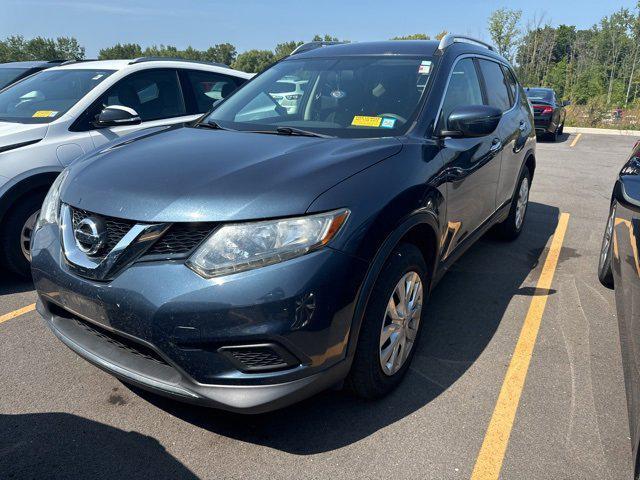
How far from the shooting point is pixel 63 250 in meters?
2.33

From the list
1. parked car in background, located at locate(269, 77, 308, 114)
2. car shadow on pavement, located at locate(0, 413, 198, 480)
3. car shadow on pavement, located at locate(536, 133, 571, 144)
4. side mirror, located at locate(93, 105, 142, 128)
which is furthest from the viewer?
car shadow on pavement, located at locate(536, 133, 571, 144)

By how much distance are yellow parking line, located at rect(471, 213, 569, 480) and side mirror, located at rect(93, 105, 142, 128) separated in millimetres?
3543

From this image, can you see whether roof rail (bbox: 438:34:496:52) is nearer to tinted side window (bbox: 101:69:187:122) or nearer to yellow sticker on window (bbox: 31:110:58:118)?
tinted side window (bbox: 101:69:187:122)

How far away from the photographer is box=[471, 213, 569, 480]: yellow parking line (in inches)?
89.9

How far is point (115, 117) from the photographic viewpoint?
429 cm

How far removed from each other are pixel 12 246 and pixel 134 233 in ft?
8.28

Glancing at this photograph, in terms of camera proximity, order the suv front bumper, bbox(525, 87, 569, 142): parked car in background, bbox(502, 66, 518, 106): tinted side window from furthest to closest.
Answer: bbox(525, 87, 569, 142): parked car in background, bbox(502, 66, 518, 106): tinted side window, the suv front bumper

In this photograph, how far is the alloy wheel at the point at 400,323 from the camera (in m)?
2.54

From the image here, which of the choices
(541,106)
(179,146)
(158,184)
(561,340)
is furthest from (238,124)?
(541,106)

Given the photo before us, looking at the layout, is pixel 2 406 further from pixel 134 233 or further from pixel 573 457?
pixel 573 457

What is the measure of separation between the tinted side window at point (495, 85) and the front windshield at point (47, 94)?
11.1 feet

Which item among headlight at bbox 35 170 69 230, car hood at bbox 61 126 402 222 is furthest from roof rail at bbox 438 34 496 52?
headlight at bbox 35 170 69 230

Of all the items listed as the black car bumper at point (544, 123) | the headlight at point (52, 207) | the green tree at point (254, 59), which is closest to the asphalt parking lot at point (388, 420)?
the headlight at point (52, 207)

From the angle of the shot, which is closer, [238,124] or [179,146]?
[179,146]
